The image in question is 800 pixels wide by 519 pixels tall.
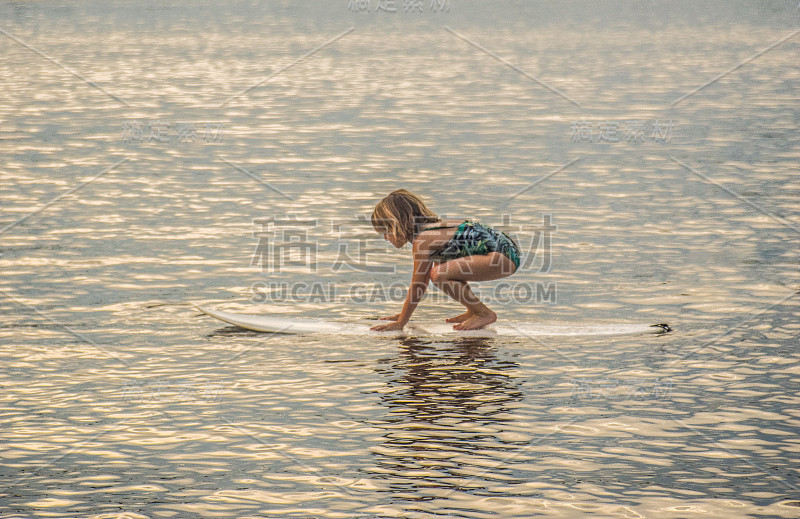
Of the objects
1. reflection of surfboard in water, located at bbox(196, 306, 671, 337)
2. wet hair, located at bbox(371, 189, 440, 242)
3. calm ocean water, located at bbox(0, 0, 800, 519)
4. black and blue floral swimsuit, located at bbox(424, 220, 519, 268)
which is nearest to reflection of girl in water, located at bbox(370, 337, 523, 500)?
calm ocean water, located at bbox(0, 0, 800, 519)

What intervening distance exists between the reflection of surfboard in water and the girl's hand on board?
1.9 inches

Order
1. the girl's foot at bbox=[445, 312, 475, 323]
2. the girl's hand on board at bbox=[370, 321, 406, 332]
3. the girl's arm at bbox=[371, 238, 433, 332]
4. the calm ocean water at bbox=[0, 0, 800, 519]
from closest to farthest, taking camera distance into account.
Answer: the calm ocean water at bbox=[0, 0, 800, 519] < the girl's arm at bbox=[371, 238, 433, 332] < the girl's hand on board at bbox=[370, 321, 406, 332] < the girl's foot at bbox=[445, 312, 475, 323]

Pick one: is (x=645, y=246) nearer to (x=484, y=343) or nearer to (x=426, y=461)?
(x=484, y=343)

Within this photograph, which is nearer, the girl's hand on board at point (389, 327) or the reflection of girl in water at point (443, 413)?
the reflection of girl in water at point (443, 413)

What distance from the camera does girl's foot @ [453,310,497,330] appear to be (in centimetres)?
1109

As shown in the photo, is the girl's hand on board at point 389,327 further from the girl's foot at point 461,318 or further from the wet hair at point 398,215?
the wet hair at point 398,215

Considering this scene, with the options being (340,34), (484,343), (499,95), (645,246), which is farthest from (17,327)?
(340,34)

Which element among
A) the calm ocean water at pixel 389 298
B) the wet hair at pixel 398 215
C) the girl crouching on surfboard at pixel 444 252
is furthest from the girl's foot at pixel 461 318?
the wet hair at pixel 398 215

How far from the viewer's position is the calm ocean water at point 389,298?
7.78 metres

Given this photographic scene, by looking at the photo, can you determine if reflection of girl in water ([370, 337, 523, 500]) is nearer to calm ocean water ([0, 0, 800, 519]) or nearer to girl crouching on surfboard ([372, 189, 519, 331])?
calm ocean water ([0, 0, 800, 519])

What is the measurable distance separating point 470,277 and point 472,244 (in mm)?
345

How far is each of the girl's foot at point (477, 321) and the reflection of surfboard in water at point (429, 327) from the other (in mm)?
51

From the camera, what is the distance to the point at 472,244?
11242 millimetres

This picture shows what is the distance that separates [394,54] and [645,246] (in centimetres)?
2547
